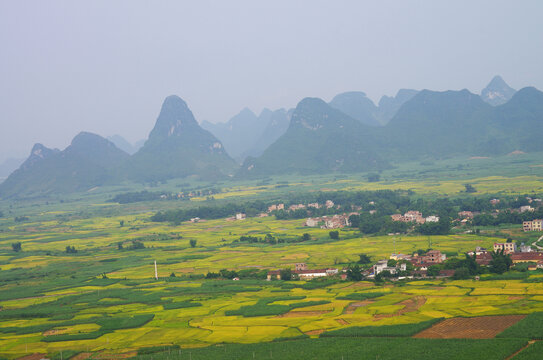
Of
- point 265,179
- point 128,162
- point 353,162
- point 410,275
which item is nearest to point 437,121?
point 353,162

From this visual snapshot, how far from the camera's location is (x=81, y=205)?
112 meters

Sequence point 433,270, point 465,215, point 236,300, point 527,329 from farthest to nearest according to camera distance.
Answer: point 465,215
point 433,270
point 236,300
point 527,329

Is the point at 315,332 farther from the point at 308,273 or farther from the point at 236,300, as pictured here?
the point at 308,273

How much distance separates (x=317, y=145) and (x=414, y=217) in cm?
8969

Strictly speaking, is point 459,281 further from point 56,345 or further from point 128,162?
point 128,162

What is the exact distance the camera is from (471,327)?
2397 centimetres

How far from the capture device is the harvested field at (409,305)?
2702 centimetres

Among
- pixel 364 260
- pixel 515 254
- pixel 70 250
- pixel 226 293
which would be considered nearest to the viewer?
pixel 226 293

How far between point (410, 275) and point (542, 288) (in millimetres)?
8762

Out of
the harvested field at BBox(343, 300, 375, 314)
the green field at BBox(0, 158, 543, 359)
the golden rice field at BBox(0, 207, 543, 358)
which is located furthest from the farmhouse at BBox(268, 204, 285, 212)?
the harvested field at BBox(343, 300, 375, 314)

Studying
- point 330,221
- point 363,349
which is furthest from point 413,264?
point 330,221

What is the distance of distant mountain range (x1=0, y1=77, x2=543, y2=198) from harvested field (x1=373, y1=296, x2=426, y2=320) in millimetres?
103276

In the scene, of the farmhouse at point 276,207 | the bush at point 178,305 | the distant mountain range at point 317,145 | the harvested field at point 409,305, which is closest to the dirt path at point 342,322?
the harvested field at point 409,305

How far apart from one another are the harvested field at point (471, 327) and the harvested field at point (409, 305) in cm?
246
